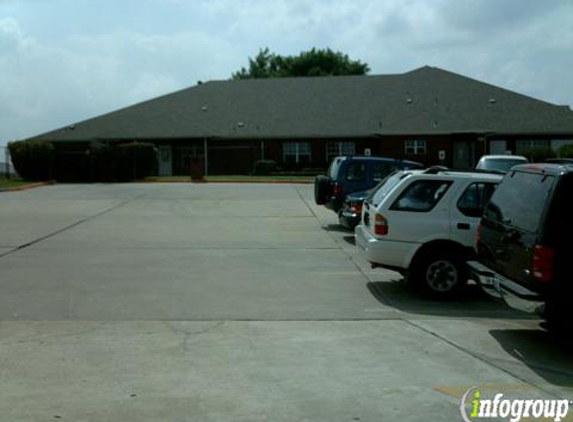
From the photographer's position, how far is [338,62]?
84.6 meters

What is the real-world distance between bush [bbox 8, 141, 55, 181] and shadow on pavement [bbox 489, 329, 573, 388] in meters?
37.3

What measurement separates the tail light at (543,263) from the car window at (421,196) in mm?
3246

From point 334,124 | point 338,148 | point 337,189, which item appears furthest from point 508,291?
point 334,124

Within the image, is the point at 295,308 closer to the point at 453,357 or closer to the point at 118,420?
the point at 453,357

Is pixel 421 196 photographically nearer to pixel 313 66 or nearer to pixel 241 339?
pixel 241 339

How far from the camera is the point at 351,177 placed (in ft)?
57.9

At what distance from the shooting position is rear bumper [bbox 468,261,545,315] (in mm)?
6773

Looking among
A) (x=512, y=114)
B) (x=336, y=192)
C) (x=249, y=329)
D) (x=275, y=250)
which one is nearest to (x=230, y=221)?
(x=336, y=192)

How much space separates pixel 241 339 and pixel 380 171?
10.9 m

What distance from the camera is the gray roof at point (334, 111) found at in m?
45.1

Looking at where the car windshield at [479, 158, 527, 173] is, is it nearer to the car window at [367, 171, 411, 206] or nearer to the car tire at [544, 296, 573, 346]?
the car window at [367, 171, 411, 206]

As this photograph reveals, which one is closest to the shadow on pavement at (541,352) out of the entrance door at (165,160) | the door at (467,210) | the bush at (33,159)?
the door at (467,210)

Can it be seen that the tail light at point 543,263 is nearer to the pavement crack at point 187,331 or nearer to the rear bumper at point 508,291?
the rear bumper at point 508,291

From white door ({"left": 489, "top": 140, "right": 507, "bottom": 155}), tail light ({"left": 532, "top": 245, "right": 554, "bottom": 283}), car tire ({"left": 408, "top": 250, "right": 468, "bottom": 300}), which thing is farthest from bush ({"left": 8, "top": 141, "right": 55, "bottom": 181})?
tail light ({"left": 532, "top": 245, "right": 554, "bottom": 283})
